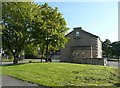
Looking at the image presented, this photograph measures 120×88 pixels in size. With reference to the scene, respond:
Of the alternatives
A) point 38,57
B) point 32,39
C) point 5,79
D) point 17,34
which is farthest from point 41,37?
point 38,57

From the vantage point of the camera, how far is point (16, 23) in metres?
31.3

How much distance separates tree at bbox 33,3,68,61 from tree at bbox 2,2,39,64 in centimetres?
173

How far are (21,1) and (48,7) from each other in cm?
726

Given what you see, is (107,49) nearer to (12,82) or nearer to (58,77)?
(58,77)

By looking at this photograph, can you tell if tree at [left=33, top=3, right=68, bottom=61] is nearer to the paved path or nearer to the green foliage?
the green foliage

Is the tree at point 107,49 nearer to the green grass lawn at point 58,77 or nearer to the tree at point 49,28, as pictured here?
the tree at point 49,28

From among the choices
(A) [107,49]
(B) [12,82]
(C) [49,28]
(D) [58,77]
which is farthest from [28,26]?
(A) [107,49]

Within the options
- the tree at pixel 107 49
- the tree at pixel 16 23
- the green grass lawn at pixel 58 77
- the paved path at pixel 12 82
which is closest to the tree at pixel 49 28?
the tree at pixel 16 23

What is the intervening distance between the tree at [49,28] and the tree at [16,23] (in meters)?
1.73

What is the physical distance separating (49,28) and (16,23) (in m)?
6.44

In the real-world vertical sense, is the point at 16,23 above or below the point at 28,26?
above

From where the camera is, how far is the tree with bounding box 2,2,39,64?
31.5 m

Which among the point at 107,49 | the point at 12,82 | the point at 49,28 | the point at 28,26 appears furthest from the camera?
the point at 107,49

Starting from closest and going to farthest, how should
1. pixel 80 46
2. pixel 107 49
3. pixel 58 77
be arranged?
pixel 58 77
pixel 80 46
pixel 107 49
